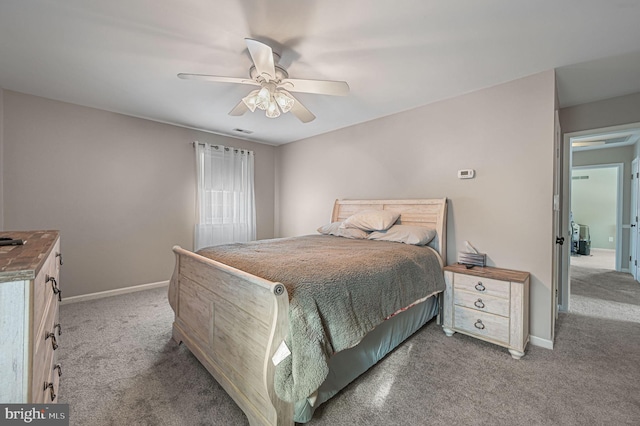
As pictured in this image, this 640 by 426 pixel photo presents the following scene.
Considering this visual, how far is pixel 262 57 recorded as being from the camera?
174 centimetres

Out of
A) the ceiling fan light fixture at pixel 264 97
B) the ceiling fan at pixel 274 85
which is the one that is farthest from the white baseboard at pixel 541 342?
the ceiling fan light fixture at pixel 264 97

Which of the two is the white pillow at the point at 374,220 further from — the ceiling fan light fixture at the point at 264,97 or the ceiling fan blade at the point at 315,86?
the ceiling fan light fixture at the point at 264,97

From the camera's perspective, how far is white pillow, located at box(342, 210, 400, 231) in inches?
122

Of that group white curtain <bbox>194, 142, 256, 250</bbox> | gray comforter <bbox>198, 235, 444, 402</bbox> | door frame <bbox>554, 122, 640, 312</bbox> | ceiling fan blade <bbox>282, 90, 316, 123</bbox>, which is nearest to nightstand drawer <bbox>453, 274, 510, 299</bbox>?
gray comforter <bbox>198, 235, 444, 402</bbox>

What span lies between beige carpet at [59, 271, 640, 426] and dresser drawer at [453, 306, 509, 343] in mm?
116

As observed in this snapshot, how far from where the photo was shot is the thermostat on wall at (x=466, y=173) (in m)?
2.79

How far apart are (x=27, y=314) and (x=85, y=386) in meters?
1.54

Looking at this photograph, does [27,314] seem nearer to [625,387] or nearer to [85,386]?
[85,386]

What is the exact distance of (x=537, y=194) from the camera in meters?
2.40

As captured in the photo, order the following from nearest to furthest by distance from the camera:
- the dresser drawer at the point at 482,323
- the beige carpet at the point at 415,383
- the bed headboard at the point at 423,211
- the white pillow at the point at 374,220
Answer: the beige carpet at the point at 415,383
the dresser drawer at the point at 482,323
the bed headboard at the point at 423,211
the white pillow at the point at 374,220

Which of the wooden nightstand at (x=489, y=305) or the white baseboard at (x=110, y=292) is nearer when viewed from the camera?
the wooden nightstand at (x=489, y=305)

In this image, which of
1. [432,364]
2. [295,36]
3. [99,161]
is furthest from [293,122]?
[432,364]

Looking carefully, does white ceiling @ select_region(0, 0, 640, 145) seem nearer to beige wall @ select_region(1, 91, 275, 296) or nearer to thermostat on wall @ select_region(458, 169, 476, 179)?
beige wall @ select_region(1, 91, 275, 296)

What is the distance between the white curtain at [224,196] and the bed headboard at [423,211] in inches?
82.5
